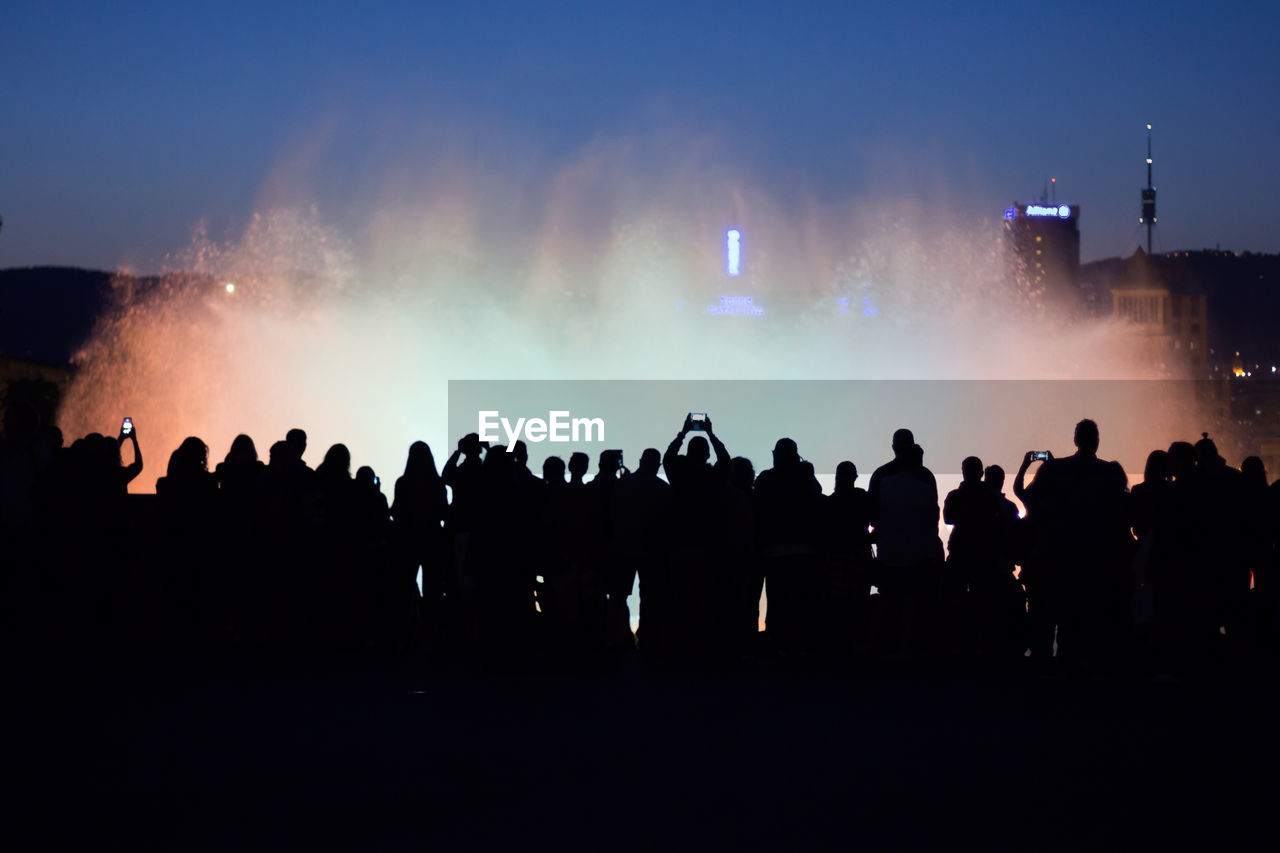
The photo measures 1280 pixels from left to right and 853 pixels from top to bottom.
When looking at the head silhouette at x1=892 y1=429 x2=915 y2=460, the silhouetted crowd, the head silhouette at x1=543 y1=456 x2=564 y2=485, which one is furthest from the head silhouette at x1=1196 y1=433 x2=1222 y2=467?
the head silhouette at x1=543 y1=456 x2=564 y2=485

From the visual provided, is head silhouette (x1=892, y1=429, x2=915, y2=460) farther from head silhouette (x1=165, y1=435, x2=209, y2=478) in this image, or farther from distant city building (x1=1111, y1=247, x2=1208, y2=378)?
distant city building (x1=1111, y1=247, x2=1208, y2=378)

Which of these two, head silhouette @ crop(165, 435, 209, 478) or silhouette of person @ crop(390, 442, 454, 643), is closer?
silhouette of person @ crop(390, 442, 454, 643)

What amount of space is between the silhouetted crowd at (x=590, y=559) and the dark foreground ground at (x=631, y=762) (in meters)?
1.12

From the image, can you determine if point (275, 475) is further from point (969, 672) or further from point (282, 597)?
point (969, 672)

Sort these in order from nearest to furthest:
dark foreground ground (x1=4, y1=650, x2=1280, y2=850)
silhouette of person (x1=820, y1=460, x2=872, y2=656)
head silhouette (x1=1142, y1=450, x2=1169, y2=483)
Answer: dark foreground ground (x1=4, y1=650, x2=1280, y2=850), head silhouette (x1=1142, y1=450, x2=1169, y2=483), silhouette of person (x1=820, y1=460, x2=872, y2=656)

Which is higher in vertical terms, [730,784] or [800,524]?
[800,524]

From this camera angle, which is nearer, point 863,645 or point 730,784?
point 730,784

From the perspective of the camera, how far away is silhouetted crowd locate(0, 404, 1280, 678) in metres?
10.1

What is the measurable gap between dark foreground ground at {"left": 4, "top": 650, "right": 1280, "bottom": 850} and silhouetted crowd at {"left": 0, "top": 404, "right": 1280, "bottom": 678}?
1.12 m

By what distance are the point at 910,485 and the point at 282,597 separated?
494cm

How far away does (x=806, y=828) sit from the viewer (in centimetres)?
516

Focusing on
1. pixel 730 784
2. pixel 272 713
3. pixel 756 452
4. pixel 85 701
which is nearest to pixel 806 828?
pixel 730 784

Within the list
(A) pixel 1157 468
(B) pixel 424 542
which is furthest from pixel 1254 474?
(B) pixel 424 542

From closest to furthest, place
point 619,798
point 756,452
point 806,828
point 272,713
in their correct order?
point 806,828
point 619,798
point 272,713
point 756,452
